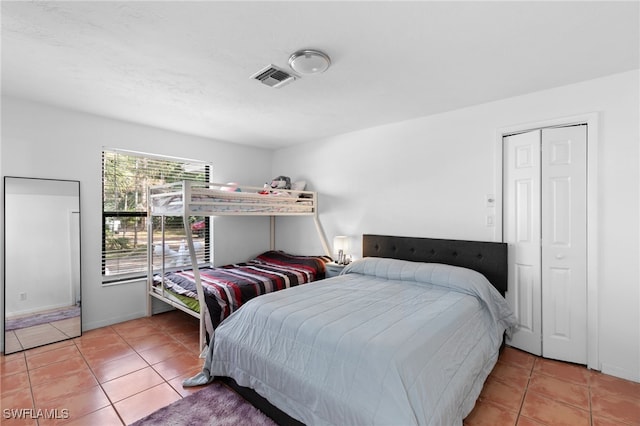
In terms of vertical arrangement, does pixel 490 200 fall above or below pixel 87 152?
below

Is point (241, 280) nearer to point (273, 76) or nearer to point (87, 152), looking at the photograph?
point (273, 76)

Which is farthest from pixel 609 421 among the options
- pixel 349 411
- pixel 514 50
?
pixel 514 50

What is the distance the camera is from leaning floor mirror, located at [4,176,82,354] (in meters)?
2.85

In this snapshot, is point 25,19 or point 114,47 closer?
point 25,19

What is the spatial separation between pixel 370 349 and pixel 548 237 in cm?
219

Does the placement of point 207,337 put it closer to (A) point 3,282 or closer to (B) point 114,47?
(A) point 3,282

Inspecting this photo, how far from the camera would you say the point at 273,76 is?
7.70ft

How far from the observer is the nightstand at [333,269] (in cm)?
373

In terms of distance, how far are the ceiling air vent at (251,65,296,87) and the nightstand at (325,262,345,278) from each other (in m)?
2.22

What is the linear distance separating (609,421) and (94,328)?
460cm

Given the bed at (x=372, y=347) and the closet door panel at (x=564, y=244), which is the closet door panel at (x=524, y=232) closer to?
the closet door panel at (x=564, y=244)

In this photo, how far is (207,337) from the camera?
2.85m

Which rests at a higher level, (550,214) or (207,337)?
(550,214)

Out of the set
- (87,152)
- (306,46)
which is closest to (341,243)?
(306,46)
